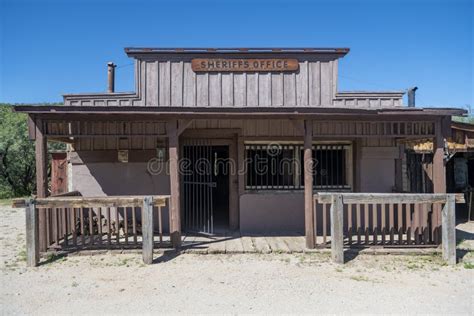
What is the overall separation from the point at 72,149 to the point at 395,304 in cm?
721

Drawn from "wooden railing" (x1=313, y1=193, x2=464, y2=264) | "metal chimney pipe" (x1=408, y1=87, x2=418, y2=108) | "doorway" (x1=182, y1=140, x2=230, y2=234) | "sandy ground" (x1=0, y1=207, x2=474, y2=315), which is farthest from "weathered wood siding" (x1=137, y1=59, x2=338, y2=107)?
"sandy ground" (x1=0, y1=207, x2=474, y2=315)

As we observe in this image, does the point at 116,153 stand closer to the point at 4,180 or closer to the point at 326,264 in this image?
the point at 326,264

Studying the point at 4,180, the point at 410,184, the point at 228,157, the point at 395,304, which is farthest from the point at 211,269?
the point at 4,180

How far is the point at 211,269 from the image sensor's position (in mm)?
5445

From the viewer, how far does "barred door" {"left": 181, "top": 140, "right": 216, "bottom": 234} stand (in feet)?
25.8

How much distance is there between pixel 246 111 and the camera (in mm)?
6039

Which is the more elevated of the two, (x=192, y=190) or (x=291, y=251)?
(x=192, y=190)

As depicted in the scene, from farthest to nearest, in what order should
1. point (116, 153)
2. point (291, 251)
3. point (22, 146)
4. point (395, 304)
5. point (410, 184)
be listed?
point (22, 146) → point (410, 184) → point (116, 153) → point (291, 251) → point (395, 304)

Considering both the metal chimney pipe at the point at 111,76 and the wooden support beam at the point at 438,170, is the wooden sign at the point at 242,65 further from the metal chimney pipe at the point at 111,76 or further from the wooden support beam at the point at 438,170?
the wooden support beam at the point at 438,170

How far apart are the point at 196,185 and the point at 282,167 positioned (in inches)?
79.9

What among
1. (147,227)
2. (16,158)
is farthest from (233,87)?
(16,158)

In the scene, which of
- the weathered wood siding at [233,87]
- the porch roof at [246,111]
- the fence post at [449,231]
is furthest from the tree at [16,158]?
the fence post at [449,231]

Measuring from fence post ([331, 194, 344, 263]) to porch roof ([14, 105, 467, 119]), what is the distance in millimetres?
1518

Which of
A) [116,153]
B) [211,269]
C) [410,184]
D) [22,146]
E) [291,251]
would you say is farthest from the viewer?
[22,146]
